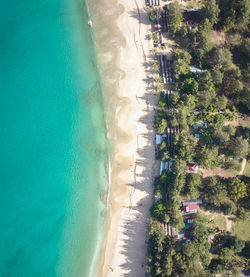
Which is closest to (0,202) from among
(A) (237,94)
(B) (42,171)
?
(B) (42,171)

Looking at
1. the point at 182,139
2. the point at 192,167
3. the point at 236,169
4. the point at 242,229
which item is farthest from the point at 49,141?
the point at 242,229

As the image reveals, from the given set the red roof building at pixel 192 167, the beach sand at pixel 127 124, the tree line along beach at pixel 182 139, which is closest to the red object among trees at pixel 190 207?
the tree line along beach at pixel 182 139

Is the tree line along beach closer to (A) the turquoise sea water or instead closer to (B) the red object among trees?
(B) the red object among trees

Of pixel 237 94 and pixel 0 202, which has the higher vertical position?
pixel 237 94

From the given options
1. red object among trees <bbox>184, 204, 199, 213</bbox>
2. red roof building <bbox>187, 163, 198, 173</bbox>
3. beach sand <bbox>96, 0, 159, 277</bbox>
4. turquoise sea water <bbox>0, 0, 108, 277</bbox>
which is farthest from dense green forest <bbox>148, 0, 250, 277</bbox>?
turquoise sea water <bbox>0, 0, 108, 277</bbox>

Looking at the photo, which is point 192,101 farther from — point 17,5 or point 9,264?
point 9,264

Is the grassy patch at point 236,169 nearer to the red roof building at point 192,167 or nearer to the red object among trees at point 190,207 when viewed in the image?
the red roof building at point 192,167

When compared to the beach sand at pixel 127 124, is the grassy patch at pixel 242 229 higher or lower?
lower
